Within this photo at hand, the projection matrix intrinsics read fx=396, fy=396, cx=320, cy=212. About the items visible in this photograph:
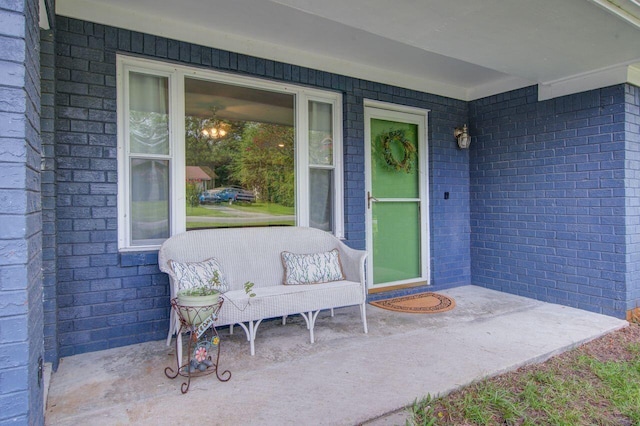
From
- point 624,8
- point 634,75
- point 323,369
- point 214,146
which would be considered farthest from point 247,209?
point 634,75

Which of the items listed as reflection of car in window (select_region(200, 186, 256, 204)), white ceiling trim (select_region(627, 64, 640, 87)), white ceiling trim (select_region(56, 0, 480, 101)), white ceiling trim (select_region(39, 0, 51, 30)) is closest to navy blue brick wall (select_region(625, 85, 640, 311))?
white ceiling trim (select_region(627, 64, 640, 87))

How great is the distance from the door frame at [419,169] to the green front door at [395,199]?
0.01 m

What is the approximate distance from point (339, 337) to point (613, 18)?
3.00m

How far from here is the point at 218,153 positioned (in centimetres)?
372

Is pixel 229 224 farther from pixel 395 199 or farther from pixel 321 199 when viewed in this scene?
pixel 395 199

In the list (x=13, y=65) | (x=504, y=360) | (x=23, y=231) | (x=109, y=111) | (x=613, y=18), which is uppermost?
(x=613, y=18)

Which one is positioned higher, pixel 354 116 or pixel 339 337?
pixel 354 116

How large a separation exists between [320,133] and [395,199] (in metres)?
1.25

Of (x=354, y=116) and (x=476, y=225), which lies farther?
(x=476, y=225)

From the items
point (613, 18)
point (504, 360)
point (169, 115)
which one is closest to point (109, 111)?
point (169, 115)

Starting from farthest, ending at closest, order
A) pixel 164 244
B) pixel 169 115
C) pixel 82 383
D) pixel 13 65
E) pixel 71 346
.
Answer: pixel 169 115, pixel 164 244, pixel 71 346, pixel 82 383, pixel 13 65

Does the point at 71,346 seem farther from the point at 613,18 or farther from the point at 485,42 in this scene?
the point at 613,18

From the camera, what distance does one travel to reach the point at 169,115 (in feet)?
10.9

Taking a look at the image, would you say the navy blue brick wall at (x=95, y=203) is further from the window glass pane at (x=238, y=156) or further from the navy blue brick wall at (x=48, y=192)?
the window glass pane at (x=238, y=156)
